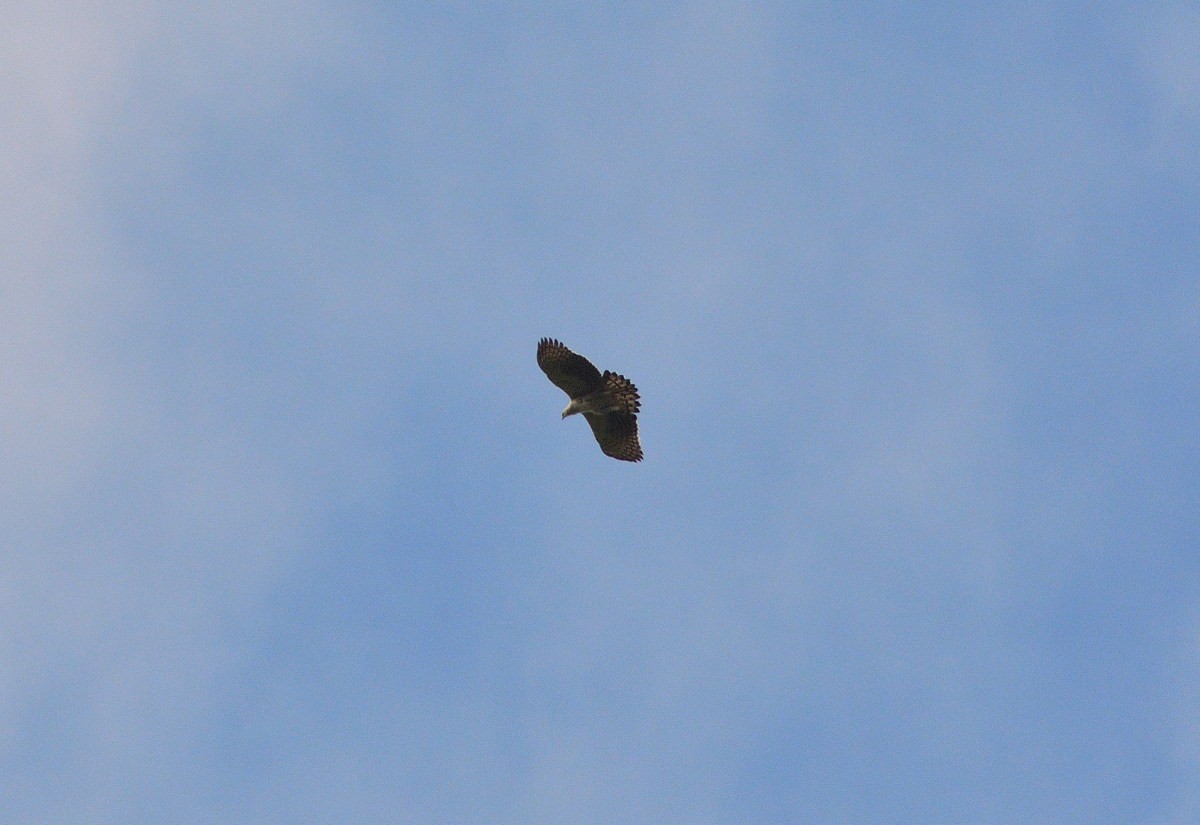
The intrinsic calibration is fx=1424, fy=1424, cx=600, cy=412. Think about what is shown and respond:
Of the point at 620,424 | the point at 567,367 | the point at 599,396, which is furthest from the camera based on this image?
the point at 620,424

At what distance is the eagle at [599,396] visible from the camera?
121ft

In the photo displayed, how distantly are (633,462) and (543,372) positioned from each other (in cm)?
390

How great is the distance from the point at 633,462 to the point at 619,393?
2.65 meters

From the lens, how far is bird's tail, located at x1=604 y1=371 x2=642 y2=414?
3725cm

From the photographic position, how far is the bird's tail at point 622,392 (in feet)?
122

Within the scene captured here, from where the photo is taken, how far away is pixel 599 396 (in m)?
37.7

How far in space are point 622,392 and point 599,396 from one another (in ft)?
2.06

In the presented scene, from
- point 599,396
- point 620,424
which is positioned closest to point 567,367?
point 599,396

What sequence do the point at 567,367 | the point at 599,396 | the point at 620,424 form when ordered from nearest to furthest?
the point at 567,367 < the point at 599,396 < the point at 620,424

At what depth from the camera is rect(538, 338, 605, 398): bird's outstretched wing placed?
36875mm

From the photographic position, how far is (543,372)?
123 ft

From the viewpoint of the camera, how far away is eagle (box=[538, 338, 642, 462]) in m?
37.0

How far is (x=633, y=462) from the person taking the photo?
1551 inches

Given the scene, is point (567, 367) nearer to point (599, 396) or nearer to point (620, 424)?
point (599, 396)
